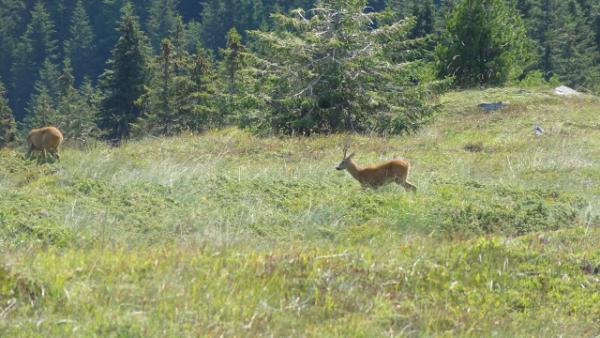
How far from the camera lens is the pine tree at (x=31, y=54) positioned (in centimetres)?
10312

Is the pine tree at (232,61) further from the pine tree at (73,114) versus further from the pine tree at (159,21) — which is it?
the pine tree at (159,21)

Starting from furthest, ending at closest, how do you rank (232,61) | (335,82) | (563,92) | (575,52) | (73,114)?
(575,52) → (73,114) → (232,61) → (563,92) → (335,82)

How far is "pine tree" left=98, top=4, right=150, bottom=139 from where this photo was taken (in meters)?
49.0

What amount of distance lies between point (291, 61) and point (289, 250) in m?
14.8

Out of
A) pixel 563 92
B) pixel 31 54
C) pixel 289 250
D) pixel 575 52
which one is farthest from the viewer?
pixel 31 54

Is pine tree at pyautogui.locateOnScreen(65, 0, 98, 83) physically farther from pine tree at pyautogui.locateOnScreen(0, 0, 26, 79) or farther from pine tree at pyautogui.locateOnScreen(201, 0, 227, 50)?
pine tree at pyautogui.locateOnScreen(201, 0, 227, 50)

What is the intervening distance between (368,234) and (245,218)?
1.21 metres

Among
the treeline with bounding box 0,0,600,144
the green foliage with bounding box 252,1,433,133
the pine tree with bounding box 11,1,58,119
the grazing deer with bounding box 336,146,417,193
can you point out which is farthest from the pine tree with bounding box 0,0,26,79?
the grazing deer with bounding box 336,146,417,193

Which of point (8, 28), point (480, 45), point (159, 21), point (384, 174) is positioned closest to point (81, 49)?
point (8, 28)

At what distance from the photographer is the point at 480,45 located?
31859 millimetres

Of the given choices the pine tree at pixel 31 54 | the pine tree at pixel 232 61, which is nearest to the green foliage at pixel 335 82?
the pine tree at pixel 232 61

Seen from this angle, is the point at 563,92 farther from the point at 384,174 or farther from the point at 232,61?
the point at 232,61

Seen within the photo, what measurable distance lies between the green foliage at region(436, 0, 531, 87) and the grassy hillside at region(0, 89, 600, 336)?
1767 centimetres

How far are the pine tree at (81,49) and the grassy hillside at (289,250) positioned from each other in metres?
98.2
